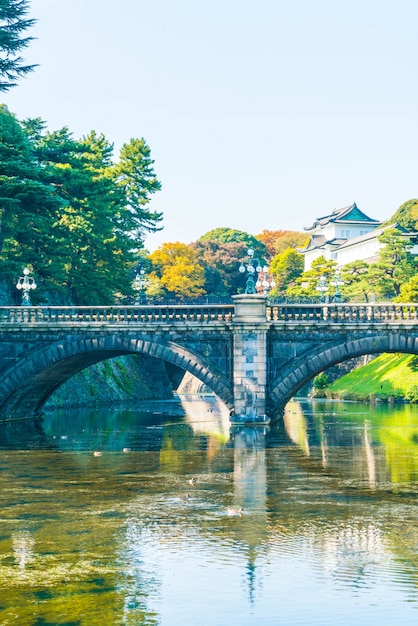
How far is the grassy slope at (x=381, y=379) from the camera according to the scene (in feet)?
274

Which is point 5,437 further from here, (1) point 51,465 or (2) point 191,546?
(2) point 191,546

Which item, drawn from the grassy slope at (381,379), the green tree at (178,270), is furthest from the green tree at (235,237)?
the grassy slope at (381,379)

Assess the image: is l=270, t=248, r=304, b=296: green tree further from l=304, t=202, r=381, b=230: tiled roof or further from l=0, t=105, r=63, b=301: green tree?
l=0, t=105, r=63, b=301: green tree

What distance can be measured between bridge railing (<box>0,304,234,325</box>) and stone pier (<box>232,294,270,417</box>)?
1286 mm

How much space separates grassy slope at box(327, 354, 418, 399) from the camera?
8349 centimetres

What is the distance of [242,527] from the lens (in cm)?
2562

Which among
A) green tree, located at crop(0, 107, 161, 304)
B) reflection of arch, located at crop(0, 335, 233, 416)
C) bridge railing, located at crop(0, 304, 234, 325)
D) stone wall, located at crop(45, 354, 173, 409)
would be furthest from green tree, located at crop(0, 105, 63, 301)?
stone wall, located at crop(45, 354, 173, 409)

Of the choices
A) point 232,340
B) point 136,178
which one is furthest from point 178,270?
point 232,340

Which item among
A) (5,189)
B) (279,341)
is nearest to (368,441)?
(279,341)

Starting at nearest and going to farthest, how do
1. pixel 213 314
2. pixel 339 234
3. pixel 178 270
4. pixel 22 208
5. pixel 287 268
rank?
pixel 213 314 → pixel 22 208 → pixel 178 270 → pixel 339 234 → pixel 287 268

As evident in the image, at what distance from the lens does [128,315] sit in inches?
2136

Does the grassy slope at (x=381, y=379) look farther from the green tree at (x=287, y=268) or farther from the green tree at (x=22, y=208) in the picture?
the green tree at (x=287, y=268)

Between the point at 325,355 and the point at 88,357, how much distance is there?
1448 cm

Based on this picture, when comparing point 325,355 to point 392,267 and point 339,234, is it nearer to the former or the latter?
point 392,267
